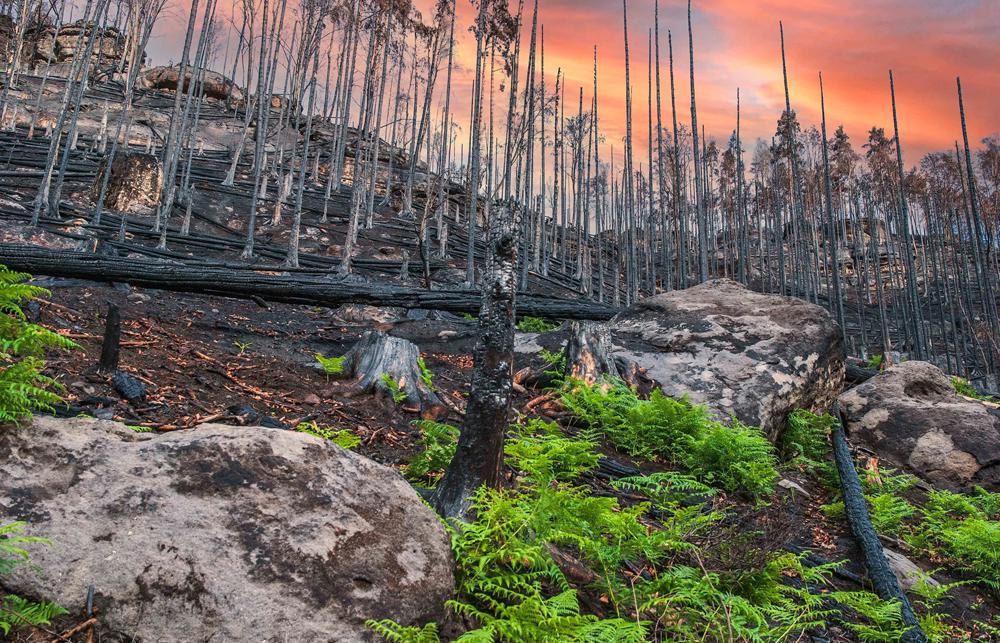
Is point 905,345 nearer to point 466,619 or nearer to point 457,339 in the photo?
point 457,339

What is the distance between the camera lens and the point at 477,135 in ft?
70.1

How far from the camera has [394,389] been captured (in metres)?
6.17

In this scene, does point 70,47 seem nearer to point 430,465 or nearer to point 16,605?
point 430,465

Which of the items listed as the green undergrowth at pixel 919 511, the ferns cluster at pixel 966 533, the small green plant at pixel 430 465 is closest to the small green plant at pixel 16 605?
the small green plant at pixel 430 465

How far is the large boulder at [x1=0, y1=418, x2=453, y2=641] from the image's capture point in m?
2.13

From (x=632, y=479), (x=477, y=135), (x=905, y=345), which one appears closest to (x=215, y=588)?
(x=632, y=479)

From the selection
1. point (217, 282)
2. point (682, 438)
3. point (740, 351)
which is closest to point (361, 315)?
point (217, 282)

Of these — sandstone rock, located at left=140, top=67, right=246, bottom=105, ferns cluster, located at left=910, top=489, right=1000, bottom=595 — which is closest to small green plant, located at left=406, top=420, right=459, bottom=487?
ferns cluster, located at left=910, top=489, right=1000, bottom=595

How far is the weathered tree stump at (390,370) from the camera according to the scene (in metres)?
6.25

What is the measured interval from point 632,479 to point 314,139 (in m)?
39.1

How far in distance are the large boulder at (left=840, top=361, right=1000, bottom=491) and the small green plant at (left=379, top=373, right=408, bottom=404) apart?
26.2 feet

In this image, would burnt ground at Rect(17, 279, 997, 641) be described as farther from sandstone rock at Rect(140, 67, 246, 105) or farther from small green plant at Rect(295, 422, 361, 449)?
sandstone rock at Rect(140, 67, 246, 105)

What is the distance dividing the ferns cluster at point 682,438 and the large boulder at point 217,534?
137 inches

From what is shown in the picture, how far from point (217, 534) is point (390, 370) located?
4061mm
